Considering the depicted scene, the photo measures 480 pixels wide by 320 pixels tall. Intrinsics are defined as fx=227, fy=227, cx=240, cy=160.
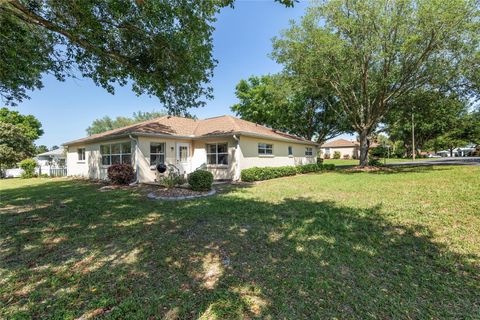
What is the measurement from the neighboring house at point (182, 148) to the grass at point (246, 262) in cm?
644

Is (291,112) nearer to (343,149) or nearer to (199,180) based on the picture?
(199,180)

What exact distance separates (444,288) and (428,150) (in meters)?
74.7

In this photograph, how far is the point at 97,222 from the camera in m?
5.74

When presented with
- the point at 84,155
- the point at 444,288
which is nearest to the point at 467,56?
the point at 444,288

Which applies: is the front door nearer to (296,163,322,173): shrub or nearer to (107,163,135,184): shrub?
(107,163,135,184): shrub

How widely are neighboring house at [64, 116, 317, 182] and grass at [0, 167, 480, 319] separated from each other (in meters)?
6.44

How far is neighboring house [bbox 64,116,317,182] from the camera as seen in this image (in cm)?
1280

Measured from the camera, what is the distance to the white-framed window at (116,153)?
1312cm

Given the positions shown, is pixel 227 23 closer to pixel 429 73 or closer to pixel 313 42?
pixel 313 42

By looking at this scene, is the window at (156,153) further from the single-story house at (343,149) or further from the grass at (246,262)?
the single-story house at (343,149)

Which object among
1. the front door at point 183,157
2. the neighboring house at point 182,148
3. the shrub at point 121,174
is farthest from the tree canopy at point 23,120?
the front door at point 183,157

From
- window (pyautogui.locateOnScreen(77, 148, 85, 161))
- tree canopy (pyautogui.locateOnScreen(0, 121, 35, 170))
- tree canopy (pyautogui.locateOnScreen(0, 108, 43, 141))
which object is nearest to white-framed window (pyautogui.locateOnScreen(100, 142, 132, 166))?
window (pyautogui.locateOnScreen(77, 148, 85, 161))

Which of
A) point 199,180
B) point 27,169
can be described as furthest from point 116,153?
point 27,169

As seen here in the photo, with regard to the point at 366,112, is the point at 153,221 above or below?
below
